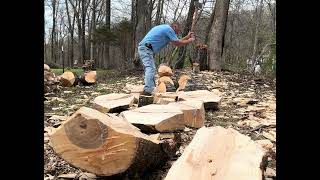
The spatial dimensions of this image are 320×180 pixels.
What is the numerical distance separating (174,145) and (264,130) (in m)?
1.76

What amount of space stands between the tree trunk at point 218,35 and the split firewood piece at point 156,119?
815 centimetres

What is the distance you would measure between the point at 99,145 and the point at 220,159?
2.79 feet

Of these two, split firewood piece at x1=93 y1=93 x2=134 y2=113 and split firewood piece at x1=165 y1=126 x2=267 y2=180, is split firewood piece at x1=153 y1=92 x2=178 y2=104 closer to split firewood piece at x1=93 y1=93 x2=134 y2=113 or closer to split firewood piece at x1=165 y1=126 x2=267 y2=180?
split firewood piece at x1=93 y1=93 x2=134 y2=113

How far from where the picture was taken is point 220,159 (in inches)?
110

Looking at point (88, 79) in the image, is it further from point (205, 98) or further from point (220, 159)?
point (220, 159)

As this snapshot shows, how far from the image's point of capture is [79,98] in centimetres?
853

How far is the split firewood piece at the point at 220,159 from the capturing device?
253cm

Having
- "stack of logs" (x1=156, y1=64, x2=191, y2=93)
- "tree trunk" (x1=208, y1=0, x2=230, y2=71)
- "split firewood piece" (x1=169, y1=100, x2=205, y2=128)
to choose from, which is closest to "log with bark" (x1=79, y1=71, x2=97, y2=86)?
"stack of logs" (x1=156, y1=64, x2=191, y2=93)

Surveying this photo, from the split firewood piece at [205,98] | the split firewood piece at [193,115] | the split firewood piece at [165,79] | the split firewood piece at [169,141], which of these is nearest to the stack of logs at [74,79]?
the split firewood piece at [165,79]

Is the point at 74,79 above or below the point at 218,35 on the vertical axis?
below

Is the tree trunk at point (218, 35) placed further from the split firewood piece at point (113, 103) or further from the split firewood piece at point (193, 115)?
the split firewood piece at point (193, 115)

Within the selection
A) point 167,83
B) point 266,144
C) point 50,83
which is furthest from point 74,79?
point 266,144
